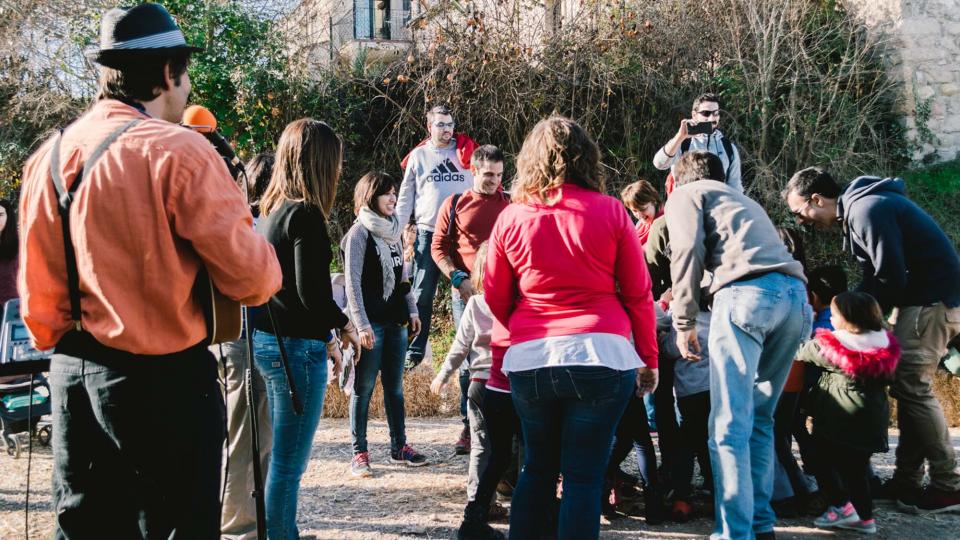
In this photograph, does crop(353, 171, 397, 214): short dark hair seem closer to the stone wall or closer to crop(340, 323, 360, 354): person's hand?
crop(340, 323, 360, 354): person's hand

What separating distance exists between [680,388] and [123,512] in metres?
2.87

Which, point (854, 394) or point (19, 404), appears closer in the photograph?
point (854, 394)

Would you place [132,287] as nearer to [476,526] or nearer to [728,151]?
[476,526]

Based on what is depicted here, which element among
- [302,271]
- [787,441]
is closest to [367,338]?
[302,271]

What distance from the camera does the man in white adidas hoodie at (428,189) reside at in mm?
6480

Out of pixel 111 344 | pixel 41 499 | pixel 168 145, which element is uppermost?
pixel 168 145

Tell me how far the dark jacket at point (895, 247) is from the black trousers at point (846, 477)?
2.76 ft

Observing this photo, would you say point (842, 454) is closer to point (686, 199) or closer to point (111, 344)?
point (686, 199)

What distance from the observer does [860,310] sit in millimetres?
4039

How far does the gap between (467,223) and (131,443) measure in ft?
12.1

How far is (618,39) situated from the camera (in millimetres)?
9578

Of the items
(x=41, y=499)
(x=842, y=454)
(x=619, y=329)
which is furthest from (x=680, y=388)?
(x=41, y=499)

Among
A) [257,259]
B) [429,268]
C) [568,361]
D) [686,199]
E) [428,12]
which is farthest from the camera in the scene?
[428,12]

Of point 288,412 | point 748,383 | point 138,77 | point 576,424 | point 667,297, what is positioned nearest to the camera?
point 138,77
